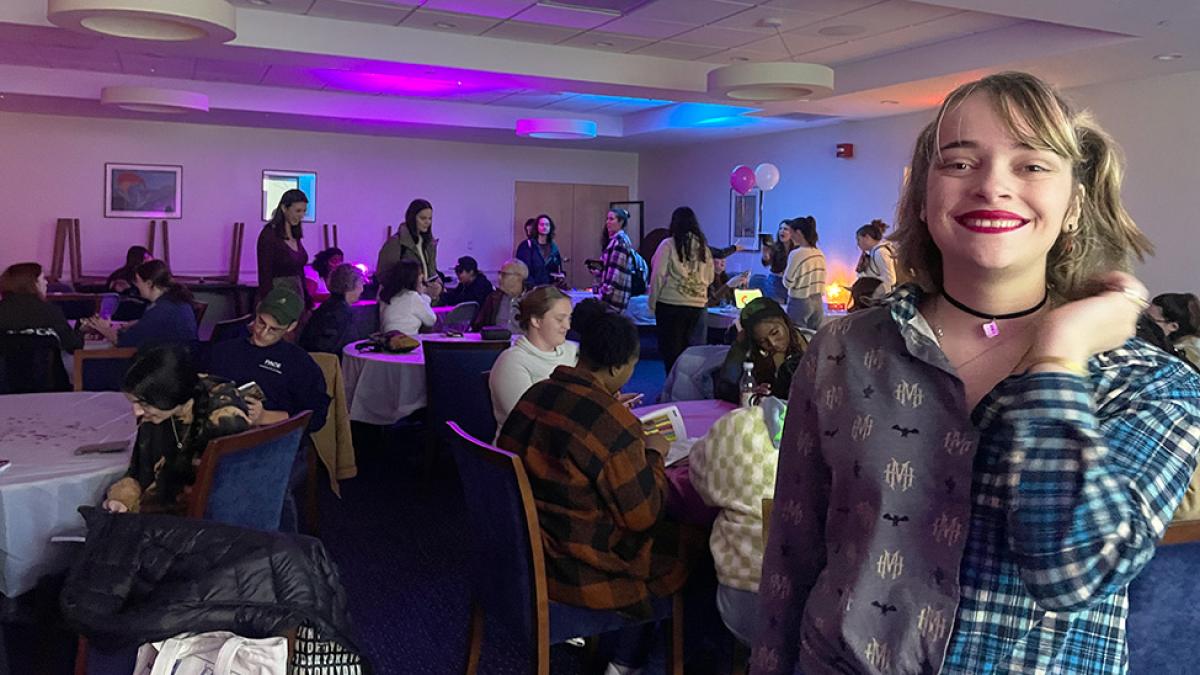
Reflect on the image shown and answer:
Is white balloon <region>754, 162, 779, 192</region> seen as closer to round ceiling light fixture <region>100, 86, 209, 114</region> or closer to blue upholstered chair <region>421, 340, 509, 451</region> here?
round ceiling light fixture <region>100, 86, 209, 114</region>

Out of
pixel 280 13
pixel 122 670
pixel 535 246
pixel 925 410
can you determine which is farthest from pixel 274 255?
pixel 925 410

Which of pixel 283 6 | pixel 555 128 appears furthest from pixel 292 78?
pixel 283 6

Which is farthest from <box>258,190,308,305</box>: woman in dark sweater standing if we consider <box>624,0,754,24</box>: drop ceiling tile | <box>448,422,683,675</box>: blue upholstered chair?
<box>448,422,683,675</box>: blue upholstered chair

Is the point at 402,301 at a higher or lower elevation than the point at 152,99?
lower

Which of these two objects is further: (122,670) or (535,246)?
(535,246)

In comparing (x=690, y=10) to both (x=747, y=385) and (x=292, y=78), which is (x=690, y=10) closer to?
(x=747, y=385)

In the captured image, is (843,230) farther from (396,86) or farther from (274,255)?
(274,255)

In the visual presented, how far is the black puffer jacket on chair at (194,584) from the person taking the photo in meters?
2.06

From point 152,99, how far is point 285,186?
3.95 metres

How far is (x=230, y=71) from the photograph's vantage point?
9.81 m

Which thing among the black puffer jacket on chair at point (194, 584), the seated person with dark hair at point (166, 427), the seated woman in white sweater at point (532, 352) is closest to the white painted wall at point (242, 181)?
the seated woman in white sweater at point (532, 352)

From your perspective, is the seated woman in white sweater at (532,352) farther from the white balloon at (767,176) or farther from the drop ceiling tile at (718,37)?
Result: the white balloon at (767,176)

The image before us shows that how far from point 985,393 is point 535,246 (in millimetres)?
11268

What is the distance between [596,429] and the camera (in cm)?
272
